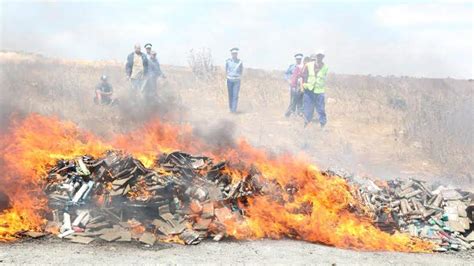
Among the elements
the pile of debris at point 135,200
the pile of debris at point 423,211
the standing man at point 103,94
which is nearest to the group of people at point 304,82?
the standing man at point 103,94

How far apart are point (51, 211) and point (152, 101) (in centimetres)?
740

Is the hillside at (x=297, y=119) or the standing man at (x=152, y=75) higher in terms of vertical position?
the standing man at (x=152, y=75)

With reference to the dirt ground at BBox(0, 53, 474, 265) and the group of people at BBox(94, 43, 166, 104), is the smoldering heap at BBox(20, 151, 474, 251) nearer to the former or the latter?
the dirt ground at BBox(0, 53, 474, 265)

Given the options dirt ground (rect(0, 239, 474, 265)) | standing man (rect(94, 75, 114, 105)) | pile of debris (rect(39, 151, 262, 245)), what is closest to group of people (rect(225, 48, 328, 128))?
standing man (rect(94, 75, 114, 105))

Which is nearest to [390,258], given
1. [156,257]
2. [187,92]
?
[156,257]

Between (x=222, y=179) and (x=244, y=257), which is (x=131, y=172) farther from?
(x=244, y=257)

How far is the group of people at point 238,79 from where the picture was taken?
1459cm

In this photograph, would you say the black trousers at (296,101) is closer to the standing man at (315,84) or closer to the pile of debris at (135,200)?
the standing man at (315,84)

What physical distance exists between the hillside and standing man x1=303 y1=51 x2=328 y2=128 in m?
0.77

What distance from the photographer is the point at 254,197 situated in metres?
8.18

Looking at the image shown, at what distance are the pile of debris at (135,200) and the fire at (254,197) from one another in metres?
0.19

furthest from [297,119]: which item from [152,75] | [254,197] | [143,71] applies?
[254,197]

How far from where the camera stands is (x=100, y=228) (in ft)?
23.8

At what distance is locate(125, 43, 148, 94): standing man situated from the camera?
47.4ft
